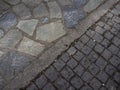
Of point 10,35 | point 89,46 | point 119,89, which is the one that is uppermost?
point 10,35

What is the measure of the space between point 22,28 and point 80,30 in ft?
4.00

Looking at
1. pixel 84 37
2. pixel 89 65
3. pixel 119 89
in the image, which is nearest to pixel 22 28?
pixel 84 37

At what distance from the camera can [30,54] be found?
160 inches

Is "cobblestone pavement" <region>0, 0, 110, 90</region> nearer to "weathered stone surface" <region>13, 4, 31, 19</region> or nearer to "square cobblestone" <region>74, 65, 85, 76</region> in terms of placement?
"weathered stone surface" <region>13, 4, 31, 19</region>

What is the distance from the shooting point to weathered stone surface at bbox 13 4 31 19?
15.3 ft

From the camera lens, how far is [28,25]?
4492 millimetres

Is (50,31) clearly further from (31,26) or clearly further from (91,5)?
(91,5)

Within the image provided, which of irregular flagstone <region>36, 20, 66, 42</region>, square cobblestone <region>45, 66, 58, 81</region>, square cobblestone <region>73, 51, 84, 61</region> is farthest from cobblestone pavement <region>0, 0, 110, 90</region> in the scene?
square cobblestone <region>73, 51, 84, 61</region>

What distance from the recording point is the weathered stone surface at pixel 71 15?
14.9 feet

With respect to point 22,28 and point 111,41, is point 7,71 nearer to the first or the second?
point 22,28

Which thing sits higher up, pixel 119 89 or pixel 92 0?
pixel 92 0

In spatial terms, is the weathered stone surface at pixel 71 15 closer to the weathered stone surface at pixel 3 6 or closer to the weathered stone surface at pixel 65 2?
the weathered stone surface at pixel 65 2

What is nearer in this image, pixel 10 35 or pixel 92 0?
pixel 10 35

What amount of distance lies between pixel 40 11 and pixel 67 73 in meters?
1.67
